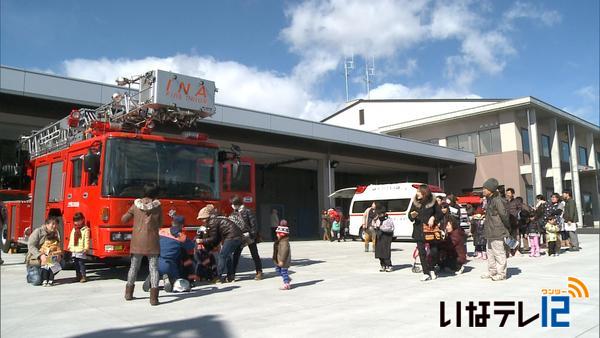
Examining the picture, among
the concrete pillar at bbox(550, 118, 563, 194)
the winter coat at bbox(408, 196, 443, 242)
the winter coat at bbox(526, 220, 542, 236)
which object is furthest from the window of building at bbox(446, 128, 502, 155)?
the winter coat at bbox(408, 196, 443, 242)

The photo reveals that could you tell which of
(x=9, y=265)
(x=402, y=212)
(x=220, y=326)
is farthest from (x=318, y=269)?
(x=402, y=212)

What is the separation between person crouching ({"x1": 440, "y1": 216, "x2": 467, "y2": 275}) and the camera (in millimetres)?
9875

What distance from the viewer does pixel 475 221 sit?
12.7 metres

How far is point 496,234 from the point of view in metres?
8.79

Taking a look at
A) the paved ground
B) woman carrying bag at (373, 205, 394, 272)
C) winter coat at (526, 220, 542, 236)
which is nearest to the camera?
the paved ground

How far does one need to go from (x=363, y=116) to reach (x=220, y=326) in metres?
36.0

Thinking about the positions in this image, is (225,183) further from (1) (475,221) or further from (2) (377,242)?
(1) (475,221)

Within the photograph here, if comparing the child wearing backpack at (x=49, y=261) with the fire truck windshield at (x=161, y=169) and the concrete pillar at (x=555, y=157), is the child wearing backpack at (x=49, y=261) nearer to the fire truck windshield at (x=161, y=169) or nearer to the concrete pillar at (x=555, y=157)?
the fire truck windshield at (x=161, y=169)

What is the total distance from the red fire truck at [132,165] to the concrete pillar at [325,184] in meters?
14.9

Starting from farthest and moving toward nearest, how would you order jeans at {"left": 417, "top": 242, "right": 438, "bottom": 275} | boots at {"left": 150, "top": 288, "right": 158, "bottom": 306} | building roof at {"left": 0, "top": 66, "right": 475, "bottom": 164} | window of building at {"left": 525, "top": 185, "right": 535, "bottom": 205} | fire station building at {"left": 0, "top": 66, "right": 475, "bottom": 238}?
window of building at {"left": 525, "top": 185, "right": 535, "bottom": 205}
fire station building at {"left": 0, "top": 66, "right": 475, "bottom": 238}
building roof at {"left": 0, "top": 66, "right": 475, "bottom": 164}
jeans at {"left": 417, "top": 242, "right": 438, "bottom": 275}
boots at {"left": 150, "top": 288, "right": 158, "bottom": 306}

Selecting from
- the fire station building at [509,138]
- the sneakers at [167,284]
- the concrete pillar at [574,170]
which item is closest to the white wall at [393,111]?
the fire station building at [509,138]

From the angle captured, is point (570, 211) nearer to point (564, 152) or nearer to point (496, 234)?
point (496, 234)

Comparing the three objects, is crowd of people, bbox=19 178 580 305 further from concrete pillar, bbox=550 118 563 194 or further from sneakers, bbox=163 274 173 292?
concrete pillar, bbox=550 118 563 194

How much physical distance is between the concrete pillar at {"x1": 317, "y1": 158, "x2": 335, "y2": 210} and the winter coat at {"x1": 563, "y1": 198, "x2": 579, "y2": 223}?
13.5 m
